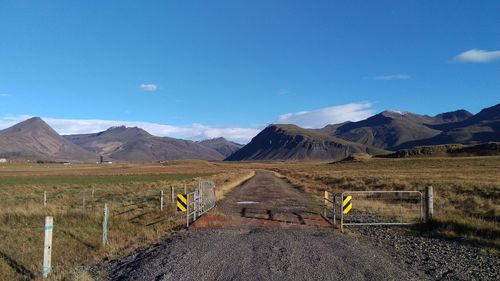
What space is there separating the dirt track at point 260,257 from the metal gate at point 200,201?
2.33 m

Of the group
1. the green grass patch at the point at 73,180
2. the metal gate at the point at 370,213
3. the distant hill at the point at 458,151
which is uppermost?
Result: the distant hill at the point at 458,151

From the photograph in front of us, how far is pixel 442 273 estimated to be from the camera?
9.62 metres

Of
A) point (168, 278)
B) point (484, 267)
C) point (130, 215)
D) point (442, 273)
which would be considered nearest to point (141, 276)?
point (168, 278)

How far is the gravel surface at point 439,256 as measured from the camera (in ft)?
31.6

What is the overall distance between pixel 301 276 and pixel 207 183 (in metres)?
15.1

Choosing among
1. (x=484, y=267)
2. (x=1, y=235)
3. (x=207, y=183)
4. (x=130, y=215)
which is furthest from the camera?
(x=207, y=183)

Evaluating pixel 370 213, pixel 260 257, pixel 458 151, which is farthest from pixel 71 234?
pixel 458 151

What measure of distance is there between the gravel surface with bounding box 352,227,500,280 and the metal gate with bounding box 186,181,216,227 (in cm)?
667

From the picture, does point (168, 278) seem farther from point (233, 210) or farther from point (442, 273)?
point (233, 210)

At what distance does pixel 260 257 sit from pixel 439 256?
430cm

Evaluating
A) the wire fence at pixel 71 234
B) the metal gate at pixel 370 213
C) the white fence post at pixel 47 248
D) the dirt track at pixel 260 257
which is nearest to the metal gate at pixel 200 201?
the wire fence at pixel 71 234

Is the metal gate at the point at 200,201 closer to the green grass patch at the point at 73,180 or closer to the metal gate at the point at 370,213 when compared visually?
the metal gate at the point at 370,213

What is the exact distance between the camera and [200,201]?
20109mm

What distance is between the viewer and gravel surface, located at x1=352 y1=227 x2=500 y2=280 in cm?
962
